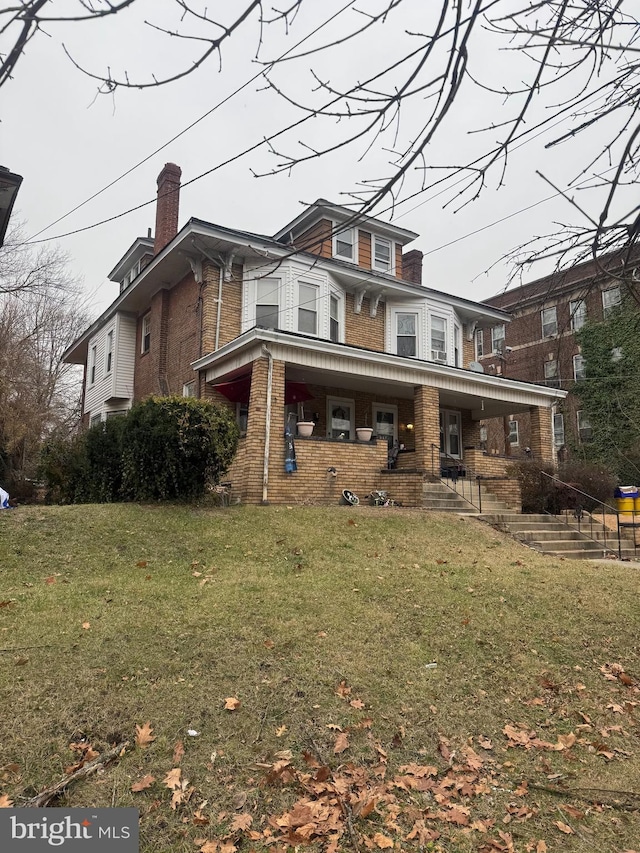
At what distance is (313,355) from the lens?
1350 centimetres

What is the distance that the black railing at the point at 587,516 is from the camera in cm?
1280

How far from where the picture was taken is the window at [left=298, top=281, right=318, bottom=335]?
16.5 m

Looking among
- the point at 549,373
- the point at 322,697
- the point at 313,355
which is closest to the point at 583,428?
the point at 549,373

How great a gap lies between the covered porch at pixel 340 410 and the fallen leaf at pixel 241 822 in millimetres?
8870

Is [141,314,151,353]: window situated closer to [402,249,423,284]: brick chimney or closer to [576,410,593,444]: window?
[402,249,423,284]: brick chimney

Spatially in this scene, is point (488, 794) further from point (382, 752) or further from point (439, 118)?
point (439, 118)

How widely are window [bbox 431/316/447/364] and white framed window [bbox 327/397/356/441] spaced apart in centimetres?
378

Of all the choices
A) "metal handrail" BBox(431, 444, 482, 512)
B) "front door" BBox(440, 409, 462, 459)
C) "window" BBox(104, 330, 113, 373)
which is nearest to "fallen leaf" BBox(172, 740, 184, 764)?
"metal handrail" BBox(431, 444, 482, 512)

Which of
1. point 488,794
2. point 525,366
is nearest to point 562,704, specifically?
point 488,794

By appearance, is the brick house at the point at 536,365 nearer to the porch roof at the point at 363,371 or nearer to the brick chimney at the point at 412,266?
the brick chimney at the point at 412,266

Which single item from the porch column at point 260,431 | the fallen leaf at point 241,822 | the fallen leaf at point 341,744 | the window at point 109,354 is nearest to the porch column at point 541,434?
the porch column at point 260,431

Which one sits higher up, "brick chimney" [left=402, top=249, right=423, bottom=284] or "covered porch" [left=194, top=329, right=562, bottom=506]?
"brick chimney" [left=402, top=249, right=423, bottom=284]

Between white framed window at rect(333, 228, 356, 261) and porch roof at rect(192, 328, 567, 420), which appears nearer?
porch roof at rect(192, 328, 567, 420)

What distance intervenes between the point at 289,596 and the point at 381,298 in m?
14.1
